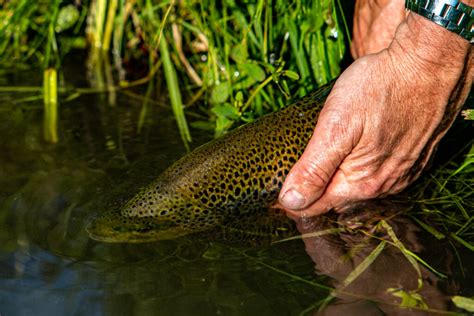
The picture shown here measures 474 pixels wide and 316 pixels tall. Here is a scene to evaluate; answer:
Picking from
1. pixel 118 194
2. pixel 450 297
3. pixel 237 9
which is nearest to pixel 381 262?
pixel 450 297

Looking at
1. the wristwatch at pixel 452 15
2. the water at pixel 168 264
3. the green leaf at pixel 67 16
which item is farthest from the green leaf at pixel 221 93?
the green leaf at pixel 67 16

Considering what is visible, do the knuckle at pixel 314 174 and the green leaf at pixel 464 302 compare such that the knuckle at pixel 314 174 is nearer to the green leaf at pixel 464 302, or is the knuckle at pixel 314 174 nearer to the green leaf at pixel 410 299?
the green leaf at pixel 410 299

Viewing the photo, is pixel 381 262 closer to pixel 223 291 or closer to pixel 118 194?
pixel 223 291

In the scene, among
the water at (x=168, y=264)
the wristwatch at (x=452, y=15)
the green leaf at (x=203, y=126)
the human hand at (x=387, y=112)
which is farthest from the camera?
the green leaf at (x=203, y=126)

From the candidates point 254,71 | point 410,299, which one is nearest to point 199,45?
point 254,71

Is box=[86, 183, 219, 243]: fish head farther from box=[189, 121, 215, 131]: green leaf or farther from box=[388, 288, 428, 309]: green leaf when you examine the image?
box=[189, 121, 215, 131]: green leaf

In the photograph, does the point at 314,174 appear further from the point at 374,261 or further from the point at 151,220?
the point at 151,220
